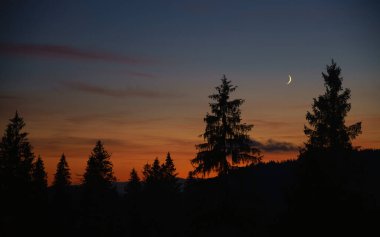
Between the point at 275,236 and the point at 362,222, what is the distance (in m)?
3.35

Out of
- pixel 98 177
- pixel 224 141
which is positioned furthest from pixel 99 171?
pixel 224 141

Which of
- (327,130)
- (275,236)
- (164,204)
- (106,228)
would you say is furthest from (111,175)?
(275,236)

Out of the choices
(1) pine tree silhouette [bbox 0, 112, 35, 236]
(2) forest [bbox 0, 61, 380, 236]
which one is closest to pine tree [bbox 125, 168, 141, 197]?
(2) forest [bbox 0, 61, 380, 236]

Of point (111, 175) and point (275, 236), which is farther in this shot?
point (111, 175)

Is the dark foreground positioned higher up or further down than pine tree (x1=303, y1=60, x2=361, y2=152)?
further down

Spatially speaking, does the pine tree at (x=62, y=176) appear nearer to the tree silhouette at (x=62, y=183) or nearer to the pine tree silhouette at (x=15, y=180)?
the tree silhouette at (x=62, y=183)

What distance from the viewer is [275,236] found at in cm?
1611

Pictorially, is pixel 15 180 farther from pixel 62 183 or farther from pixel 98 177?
pixel 62 183

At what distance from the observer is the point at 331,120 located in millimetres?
30141

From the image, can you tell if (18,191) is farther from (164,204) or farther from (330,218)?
(330,218)

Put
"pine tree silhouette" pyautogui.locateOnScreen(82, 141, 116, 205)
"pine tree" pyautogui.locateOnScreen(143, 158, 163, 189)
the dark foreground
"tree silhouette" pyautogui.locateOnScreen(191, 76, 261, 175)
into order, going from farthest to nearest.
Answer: "pine tree" pyautogui.locateOnScreen(143, 158, 163, 189) → "pine tree silhouette" pyautogui.locateOnScreen(82, 141, 116, 205) → "tree silhouette" pyautogui.locateOnScreen(191, 76, 261, 175) → the dark foreground

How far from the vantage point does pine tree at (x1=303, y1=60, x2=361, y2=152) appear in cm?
2962

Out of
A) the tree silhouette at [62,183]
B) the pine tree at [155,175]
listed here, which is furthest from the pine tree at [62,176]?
the pine tree at [155,175]

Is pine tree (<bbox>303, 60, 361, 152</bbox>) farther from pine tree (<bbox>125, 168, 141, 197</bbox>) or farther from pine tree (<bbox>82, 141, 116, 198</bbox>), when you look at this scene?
pine tree (<bbox>125, 168, 141, 197</bbox>)
